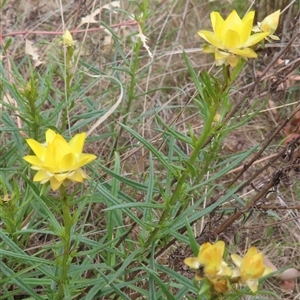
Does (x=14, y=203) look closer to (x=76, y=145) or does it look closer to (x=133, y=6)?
(x=76, y=145)

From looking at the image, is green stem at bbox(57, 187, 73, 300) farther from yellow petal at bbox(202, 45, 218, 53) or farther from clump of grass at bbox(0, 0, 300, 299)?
yellow petal at bbox(202, 45, 218, 53)

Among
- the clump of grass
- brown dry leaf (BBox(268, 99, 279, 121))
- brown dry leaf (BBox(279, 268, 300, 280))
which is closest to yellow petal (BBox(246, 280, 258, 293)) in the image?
the clump of grass

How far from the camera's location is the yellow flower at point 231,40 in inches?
39.0

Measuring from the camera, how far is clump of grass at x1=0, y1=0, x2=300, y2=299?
1.21m

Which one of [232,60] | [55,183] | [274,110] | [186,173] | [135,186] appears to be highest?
[232,60]

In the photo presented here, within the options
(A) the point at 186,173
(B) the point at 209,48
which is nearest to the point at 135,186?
(A) the point at 186,173

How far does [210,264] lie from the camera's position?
2.88 ft

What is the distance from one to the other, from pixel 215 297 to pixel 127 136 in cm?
131

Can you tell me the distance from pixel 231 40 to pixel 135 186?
498mm

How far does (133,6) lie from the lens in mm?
2896

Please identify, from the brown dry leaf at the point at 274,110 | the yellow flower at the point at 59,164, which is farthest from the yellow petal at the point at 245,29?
the brown dry leaf at the point at 274,110

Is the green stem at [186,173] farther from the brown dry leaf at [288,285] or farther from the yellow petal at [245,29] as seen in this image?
the brown dry leaf at [288,285]

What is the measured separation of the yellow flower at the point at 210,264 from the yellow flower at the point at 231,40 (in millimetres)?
351

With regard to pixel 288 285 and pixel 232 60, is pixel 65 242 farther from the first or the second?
pixel 288 285
